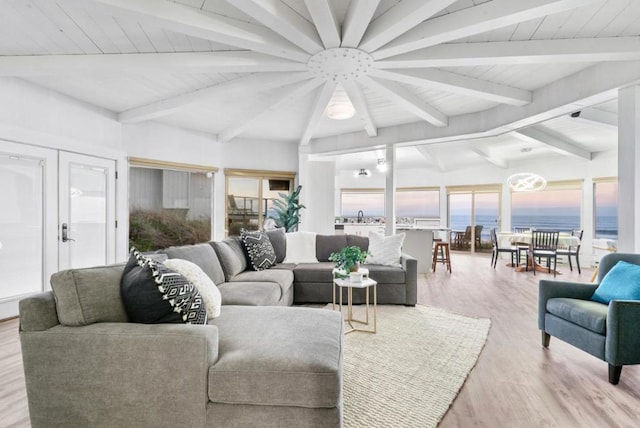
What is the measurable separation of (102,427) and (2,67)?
3.15m

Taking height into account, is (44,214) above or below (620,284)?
above

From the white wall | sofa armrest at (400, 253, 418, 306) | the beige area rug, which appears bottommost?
the beige area rug

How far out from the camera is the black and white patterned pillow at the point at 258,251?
3.71m

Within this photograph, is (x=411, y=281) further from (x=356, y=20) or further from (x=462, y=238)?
(x=462, y=238)

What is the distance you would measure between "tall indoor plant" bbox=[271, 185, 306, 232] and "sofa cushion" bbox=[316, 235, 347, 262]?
5.43ft

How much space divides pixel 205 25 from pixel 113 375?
2.08 m

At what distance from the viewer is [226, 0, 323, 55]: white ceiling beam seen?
1878mm

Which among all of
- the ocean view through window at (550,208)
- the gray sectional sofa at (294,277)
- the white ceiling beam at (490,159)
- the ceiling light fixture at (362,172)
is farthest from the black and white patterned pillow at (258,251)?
the ocean view through window at (550,208)

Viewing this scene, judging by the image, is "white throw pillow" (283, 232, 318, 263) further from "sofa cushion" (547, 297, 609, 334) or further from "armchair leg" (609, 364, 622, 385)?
"armchair leg" (609, 364, 622, 385)

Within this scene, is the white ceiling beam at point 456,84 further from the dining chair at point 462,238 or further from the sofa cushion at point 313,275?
the dining chair at point 462,238

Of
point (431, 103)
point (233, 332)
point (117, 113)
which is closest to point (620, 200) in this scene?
point (431, 103)

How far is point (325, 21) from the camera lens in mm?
2053

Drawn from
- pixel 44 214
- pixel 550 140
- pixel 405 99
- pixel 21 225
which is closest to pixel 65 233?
pixel 44 214

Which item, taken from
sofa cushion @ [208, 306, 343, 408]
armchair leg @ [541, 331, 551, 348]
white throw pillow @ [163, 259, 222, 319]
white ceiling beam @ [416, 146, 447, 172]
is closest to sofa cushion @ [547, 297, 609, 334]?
armchair leg @ [541, 331, 551, 348]
